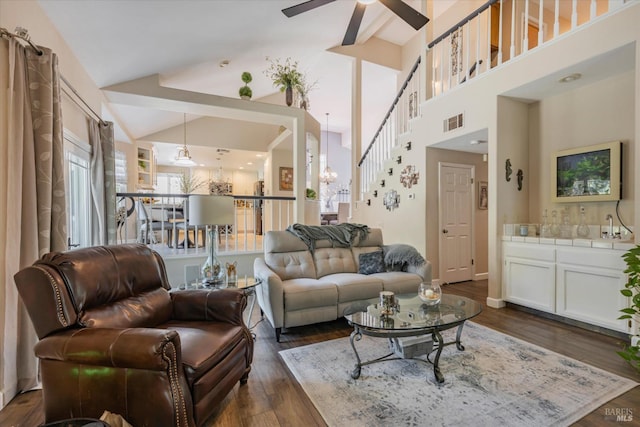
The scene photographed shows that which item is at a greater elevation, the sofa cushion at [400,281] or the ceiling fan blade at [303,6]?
the ceiling fan blade at [303,6]

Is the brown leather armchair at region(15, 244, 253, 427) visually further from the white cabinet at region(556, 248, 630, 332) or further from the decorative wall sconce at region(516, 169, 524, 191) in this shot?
the decorative wall sconce at region(516, 169, 524, 191)

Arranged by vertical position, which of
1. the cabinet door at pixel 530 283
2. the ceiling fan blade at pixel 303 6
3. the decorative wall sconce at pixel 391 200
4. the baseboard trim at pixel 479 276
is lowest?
the baseboard trim at pixel 479 276

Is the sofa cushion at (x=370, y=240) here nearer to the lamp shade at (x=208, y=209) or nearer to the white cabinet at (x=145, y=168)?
the lamp shade at (x=208, y=209)

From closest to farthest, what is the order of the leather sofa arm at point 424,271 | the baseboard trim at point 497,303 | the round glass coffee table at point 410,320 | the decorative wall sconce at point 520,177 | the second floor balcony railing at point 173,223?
the round glass coffee table at point 410,320
the leather sofa arm at point 424,271
the baseboard trim at point 497,303
the decorative wall sconce at point 520,177
the second floor balcony railing at point 173,223

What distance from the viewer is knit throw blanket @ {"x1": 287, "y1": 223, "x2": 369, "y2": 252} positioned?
3.70 metres

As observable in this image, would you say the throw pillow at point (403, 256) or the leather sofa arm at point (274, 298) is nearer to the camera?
the leather sofa arm at point (274, 298)

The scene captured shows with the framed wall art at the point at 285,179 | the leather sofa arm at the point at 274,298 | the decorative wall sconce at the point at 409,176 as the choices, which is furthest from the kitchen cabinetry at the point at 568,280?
the framed wall art at the point at 285,179

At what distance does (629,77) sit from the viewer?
3129mm

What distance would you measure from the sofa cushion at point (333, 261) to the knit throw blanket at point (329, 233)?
8 cm

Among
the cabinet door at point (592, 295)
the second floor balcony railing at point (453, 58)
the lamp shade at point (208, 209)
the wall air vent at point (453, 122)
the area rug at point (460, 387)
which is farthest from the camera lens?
the second floor balcony railing at point (453, 58)

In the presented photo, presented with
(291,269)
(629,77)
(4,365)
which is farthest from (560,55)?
(4,365)

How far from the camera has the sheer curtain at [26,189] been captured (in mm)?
1922

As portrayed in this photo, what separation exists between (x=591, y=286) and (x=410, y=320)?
220 centimetres

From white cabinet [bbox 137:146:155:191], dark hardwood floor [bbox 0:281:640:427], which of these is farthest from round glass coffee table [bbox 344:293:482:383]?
white cabinet [bbox 137:146:155:191]
